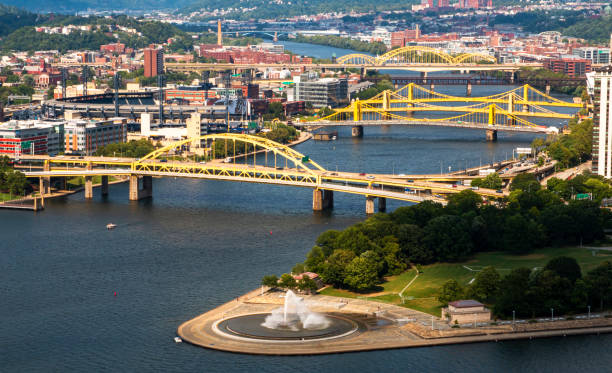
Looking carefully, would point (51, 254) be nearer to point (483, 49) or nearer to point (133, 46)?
point (133, 46)

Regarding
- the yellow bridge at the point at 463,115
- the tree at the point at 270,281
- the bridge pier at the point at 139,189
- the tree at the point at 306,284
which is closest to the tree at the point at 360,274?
the tree at the point at 306,284

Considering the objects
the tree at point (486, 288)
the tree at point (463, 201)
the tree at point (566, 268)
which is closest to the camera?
the tree at point (566, 268)

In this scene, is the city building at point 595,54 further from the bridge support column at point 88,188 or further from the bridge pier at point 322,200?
the bridge support column at point 88,188

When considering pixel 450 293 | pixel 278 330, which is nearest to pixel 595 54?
pixel 450 293

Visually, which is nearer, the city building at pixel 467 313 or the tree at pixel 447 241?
the city building at pixel 467 313

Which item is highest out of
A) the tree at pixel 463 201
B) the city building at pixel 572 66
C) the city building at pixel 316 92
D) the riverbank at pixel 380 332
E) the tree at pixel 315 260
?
the city building at pixel 572 66

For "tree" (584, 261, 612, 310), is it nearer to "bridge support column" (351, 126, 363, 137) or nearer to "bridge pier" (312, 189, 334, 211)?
"bridge pier" (312, 189, 334, 211)
